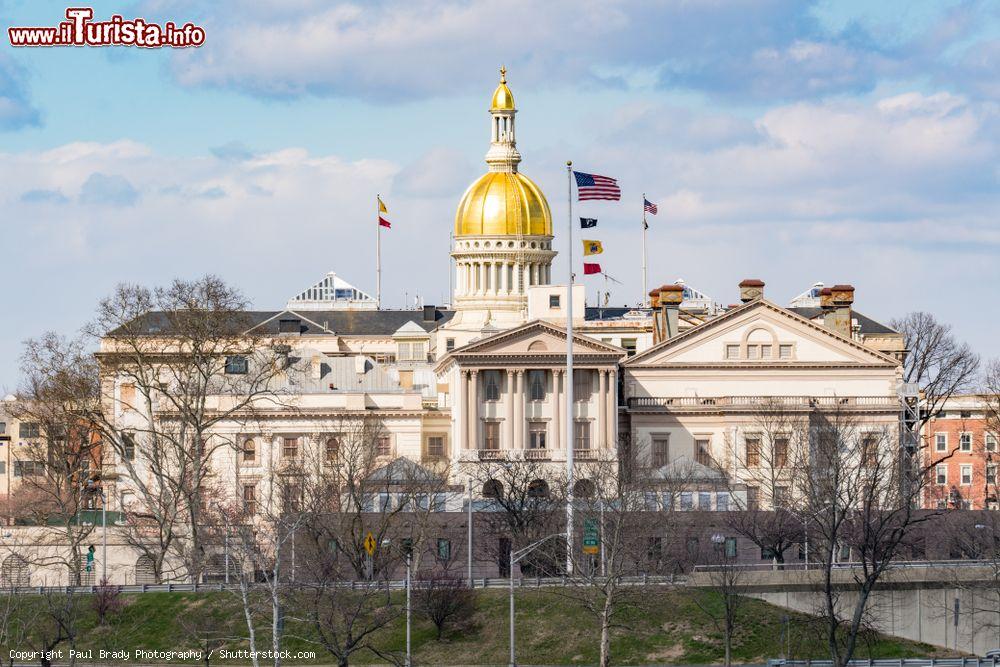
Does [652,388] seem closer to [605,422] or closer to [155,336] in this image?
[605,422]

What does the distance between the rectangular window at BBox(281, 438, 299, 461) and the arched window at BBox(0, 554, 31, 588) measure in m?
29.8

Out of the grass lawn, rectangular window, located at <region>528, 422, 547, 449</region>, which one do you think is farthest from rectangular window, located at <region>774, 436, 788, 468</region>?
the grass lawn

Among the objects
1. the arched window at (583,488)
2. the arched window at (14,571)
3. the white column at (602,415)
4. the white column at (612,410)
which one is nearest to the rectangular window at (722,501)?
the arched window at (583,488)

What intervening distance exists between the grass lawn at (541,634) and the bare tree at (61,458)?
13.7 metres

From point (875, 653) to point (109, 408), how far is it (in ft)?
200

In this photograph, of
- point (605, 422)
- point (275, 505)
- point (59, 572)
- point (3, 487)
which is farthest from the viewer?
point (3, 487)

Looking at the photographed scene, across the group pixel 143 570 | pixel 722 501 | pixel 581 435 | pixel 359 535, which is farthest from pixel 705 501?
pixel 143 570

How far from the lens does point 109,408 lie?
16550cm

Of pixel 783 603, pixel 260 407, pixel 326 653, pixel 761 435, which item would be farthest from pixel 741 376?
pixel 326 653

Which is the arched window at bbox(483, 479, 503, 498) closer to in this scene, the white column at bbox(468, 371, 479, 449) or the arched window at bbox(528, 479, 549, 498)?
the arched window at bbox(528, 479, 549, 498)

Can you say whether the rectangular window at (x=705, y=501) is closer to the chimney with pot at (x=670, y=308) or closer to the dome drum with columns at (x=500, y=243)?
Result: the chimney with pot at (x=670, y=308)

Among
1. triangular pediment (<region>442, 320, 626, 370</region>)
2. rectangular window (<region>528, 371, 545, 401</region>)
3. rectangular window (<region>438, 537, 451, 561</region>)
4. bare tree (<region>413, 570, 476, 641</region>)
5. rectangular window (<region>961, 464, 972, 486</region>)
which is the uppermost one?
triangular pediment (<region>442, 320, 626, 370</region>)

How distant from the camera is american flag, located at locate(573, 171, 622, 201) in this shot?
14062 cm

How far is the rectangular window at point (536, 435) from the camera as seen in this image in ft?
550
